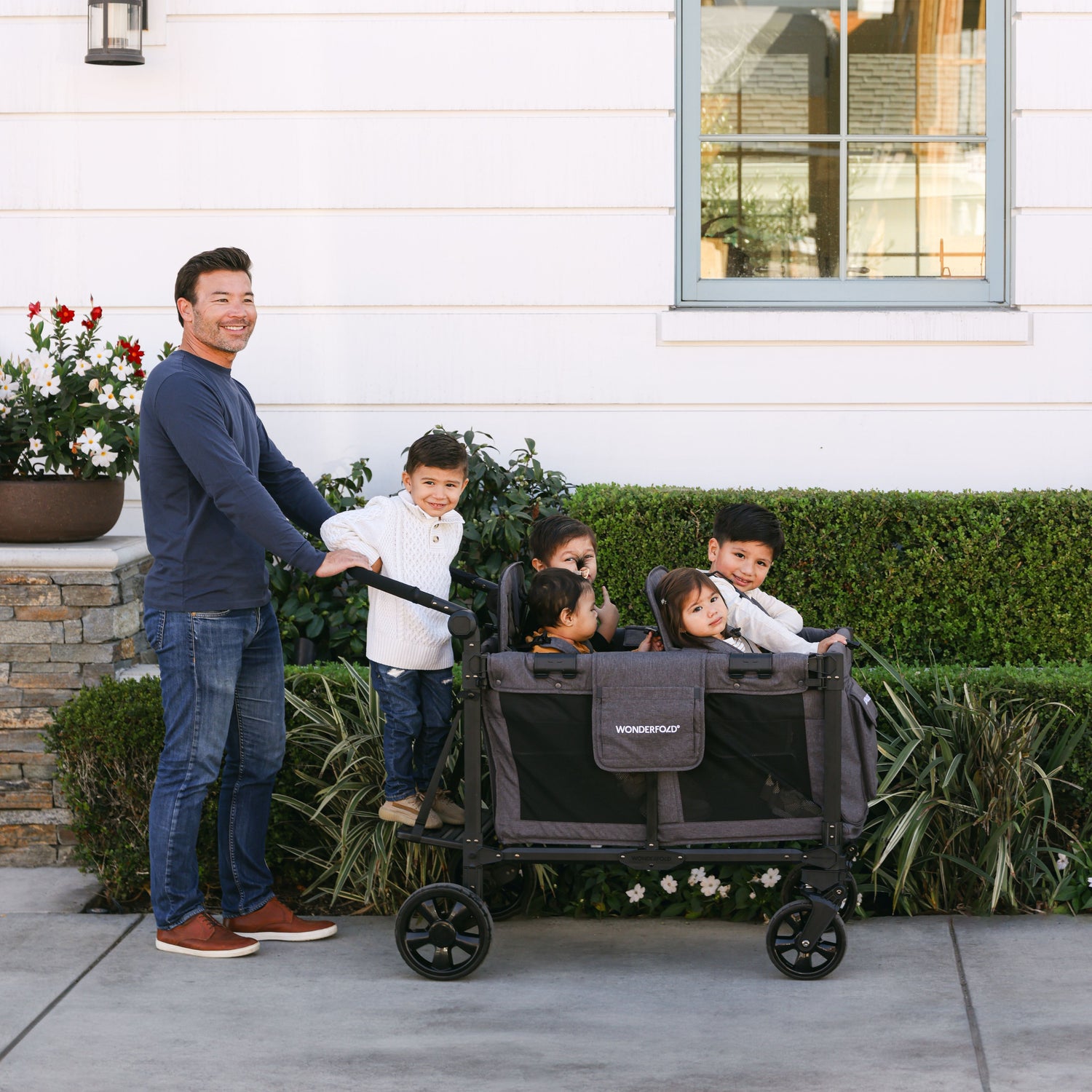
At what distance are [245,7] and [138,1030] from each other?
416 centimetres

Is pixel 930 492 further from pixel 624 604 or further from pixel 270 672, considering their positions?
pixel 270 672

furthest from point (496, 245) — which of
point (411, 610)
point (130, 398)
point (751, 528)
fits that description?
point (411, 610)

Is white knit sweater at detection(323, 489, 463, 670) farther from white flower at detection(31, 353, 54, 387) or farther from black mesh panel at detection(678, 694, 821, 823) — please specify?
white flower at detection(31, 353, 54, 387)

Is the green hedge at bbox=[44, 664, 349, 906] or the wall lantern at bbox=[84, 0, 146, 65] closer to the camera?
the green hedge at bbox=[44, 664, 349, 906]

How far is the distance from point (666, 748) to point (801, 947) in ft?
2.29

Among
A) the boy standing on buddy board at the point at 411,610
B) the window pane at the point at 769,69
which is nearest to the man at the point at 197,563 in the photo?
the boy standing on buddy board at the point at 411,610

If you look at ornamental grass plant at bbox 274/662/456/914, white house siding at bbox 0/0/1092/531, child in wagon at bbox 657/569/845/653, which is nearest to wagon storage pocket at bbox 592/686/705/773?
child in wagon at bbox 657/569/845/653

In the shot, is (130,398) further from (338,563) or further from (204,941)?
(204,941)

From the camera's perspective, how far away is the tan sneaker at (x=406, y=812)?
430 centimetres

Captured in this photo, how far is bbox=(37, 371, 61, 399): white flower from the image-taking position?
5328mm

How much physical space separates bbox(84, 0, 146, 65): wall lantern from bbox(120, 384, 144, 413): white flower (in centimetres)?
149

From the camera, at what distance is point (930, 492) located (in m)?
5.83

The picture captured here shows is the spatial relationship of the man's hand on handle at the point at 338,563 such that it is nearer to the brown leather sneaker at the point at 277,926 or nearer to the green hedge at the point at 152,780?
the green hedge at the point at 152,780

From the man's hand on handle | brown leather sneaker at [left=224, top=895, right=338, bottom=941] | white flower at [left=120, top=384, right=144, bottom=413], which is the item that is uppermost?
white flower at [left=120, top=384, right=144, bottom=413]
